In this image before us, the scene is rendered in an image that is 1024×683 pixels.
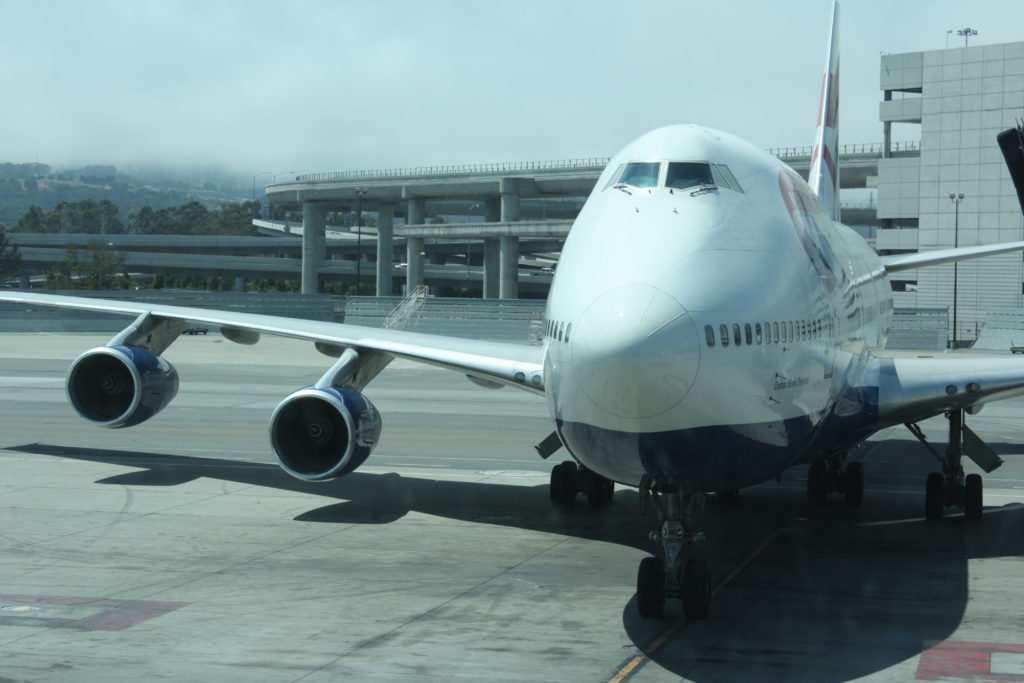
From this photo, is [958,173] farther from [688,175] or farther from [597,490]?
[688,175]

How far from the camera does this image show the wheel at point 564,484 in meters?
18.1

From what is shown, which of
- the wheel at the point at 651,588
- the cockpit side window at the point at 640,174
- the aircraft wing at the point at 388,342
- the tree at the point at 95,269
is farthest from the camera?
the tree at the point at 95,269

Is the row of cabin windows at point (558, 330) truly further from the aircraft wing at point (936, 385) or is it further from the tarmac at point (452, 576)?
the aircraft wing at point (936, 385)

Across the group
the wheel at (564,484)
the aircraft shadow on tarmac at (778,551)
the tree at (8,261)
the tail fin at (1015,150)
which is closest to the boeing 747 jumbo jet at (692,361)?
the wheel at (564,484)

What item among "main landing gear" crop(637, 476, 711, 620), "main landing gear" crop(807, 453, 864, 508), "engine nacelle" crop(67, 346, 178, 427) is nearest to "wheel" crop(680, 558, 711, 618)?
"main landing gear" crop(637, 476, 711, 620)

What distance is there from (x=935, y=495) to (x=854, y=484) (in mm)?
1452

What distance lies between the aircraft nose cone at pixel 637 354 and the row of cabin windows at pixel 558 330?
1.14 ft

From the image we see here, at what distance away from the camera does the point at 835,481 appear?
62.1 ft

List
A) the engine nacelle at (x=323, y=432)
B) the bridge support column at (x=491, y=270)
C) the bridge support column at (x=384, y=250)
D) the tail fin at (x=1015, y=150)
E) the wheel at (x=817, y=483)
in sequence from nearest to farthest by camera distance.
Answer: the engine nacelle at (x=323, y=432) < the wheel at (x=817, y=483) < the tail fin at (x=1015, y=150) < the bridge support column at (x=491, y=270) < the bridge support column at (x=384, y=250)

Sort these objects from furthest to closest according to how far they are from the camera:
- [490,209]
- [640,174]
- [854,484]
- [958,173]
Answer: [490,209], [958,173], [854,484], [640,174]

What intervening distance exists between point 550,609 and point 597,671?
214cm

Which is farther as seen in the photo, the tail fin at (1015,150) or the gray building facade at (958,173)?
the gray building facade at (958,173)

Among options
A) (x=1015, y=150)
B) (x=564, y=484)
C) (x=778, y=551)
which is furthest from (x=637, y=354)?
(x=1015, y=150)

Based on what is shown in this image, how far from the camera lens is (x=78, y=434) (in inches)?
1037
